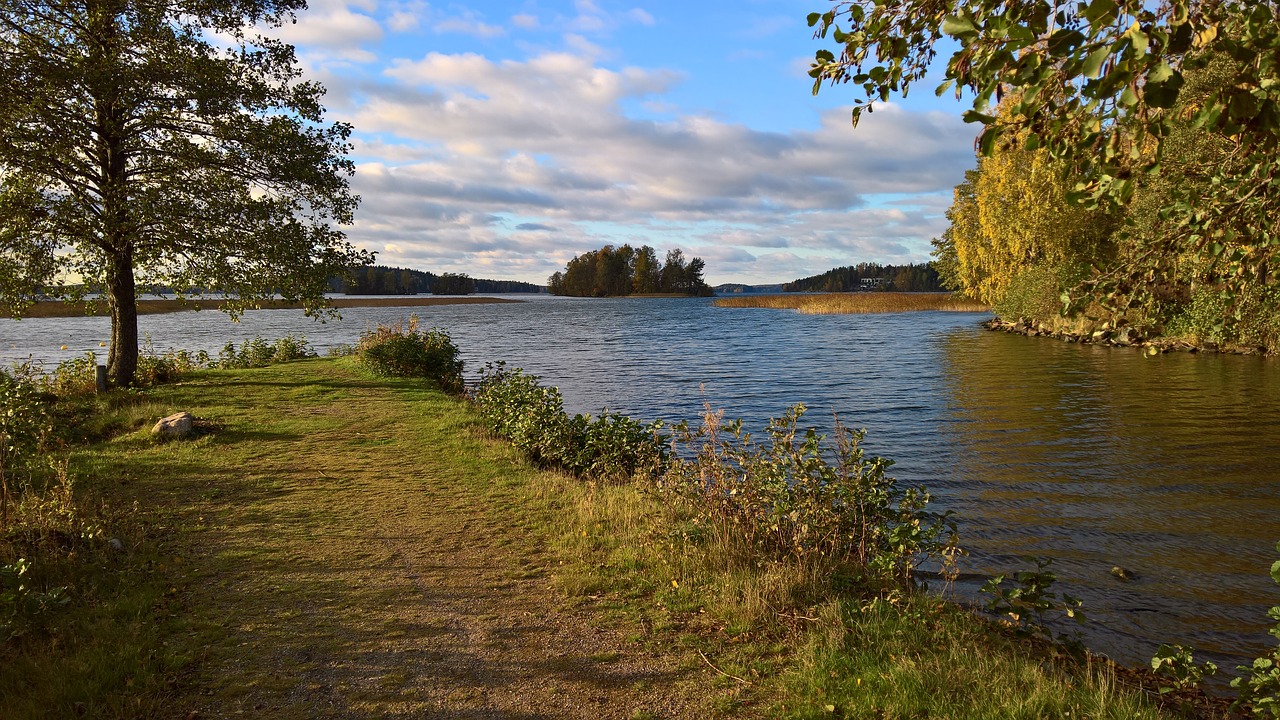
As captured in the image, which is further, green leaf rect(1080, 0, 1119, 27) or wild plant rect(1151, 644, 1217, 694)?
wild plant rect(1151, 644, 1217, 694)

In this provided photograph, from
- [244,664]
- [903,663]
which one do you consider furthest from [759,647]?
[244,664]

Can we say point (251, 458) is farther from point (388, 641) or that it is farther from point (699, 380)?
point (699, 380)

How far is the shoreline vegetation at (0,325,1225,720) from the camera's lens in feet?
14.7

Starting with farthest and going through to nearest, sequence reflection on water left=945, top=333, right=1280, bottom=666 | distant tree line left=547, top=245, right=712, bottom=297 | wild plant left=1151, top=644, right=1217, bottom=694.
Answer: distant tree line left=547, top=245, right=712, bottom=297 < reflection on water left=945, top=333, right=1280, bottom=666 < wild plant left=1151, top=644, right=1217, bottom=694

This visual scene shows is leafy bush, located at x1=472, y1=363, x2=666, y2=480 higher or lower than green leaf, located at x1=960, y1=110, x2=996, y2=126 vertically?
lower

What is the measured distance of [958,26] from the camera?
7.96 ft

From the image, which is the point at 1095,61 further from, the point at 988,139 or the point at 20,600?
the point at 20,600

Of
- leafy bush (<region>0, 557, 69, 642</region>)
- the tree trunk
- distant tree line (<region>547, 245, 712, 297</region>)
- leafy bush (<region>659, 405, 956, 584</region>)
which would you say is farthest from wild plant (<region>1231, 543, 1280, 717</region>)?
distant tree line (<region>547, 245, 712, 297</region>)

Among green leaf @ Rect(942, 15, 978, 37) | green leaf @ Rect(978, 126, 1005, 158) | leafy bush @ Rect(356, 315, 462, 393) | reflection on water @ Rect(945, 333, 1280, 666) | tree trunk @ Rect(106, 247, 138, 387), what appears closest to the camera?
green leaf @ Rect(942, 15, 978, 37)

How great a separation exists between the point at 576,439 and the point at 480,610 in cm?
585

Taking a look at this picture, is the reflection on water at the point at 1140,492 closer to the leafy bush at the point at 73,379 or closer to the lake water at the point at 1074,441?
the lake water at the point at 1074,441

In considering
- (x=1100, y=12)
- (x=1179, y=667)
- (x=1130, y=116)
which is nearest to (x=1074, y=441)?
(x=1179, y=667)

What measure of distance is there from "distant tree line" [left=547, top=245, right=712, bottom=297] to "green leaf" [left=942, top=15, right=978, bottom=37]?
17404 cm

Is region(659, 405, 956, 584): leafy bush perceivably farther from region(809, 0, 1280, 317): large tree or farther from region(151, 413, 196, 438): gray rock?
region(151, 413, 196, 438): gray rock
